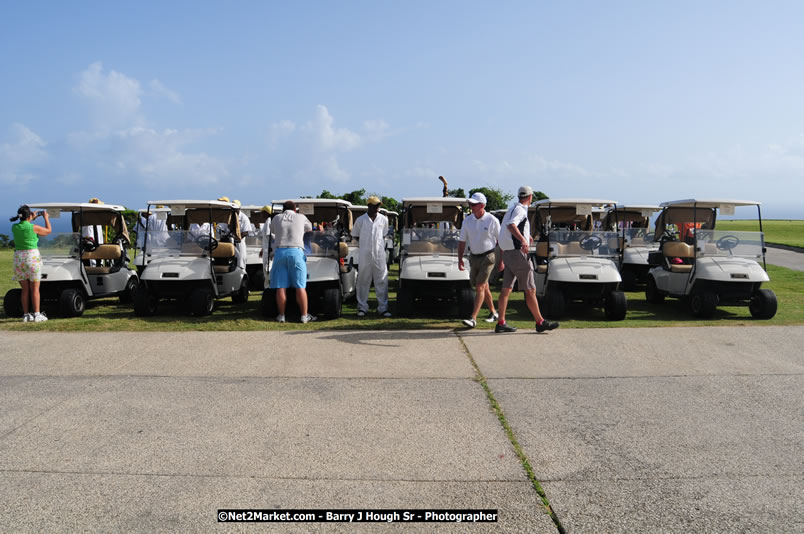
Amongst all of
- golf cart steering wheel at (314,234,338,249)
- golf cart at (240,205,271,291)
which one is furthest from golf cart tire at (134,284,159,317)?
golf cart at (240,205,271,291)

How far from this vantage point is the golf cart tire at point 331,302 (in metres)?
8.41

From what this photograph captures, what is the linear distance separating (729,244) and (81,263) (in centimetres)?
1081

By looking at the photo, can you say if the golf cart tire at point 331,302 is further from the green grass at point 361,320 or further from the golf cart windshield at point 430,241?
the golf cart windshield at point 430,241

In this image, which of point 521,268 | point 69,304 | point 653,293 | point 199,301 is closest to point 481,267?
point 521,268

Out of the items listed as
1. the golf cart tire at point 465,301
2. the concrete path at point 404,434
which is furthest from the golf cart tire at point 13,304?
the golf cart tire at point 465,301

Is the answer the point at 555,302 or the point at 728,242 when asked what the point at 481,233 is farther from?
the point at 728,242

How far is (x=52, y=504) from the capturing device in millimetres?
3010

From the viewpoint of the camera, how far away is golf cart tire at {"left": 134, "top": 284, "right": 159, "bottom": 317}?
880 cm

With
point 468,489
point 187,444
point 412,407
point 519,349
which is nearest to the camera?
point 468,489

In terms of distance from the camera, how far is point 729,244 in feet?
30.6

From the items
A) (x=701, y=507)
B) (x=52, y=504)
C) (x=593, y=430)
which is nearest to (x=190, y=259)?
(x=52, y=504)

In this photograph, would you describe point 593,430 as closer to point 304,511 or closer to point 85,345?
point 304,511

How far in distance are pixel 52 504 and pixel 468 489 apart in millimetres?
2278

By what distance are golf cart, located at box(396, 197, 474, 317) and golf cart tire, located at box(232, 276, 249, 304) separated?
10.6 feet
